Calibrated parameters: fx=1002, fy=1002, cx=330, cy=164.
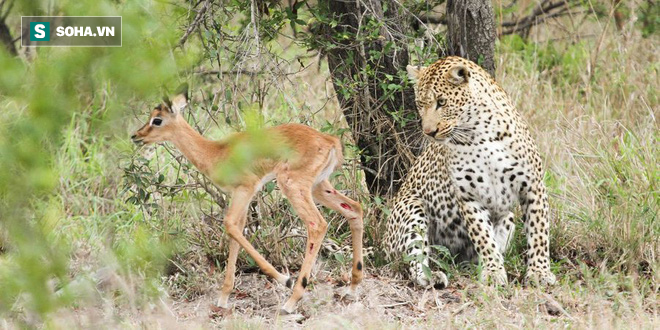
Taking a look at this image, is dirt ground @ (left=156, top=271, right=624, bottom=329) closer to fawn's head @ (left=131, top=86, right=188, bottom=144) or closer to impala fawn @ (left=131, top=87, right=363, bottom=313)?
impala fawn @ (left=131, top=87, right=363, bottom=313)

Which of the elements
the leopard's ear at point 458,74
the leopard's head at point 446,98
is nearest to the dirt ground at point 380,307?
the leopard's head at point 446,98

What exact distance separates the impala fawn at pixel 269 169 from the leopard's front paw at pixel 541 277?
1475 millimetres

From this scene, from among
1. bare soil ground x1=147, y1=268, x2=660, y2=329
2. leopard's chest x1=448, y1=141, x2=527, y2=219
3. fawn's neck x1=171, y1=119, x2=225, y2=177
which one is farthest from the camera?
leopard's chest x1=448, y1=141, x2=527, y2=219

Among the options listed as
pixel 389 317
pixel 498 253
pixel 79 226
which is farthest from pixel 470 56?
pixel 79 226

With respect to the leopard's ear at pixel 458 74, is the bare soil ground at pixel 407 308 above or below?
below

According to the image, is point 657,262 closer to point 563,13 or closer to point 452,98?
point 452,98

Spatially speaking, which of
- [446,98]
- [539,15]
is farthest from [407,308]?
[539,15]

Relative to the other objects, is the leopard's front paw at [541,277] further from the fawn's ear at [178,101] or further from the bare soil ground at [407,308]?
the fawn's ear at [178,101]

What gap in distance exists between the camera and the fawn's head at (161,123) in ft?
18.8

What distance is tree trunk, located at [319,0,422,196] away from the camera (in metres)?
7.10

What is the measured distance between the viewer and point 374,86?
287 inches

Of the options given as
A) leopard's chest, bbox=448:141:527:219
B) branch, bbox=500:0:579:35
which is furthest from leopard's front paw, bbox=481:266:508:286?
branch, bbox=500:0:579:35

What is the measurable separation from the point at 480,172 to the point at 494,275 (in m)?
0.68

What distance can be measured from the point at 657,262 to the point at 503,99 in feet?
4.71
